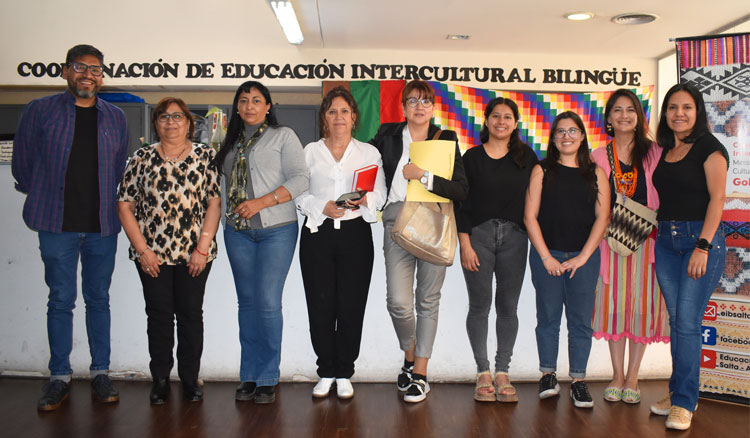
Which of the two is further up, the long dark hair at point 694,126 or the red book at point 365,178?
the long dark hair at point 694,126

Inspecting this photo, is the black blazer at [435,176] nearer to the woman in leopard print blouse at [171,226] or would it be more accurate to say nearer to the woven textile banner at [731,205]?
the woman in leopard print blouse at [171,226]

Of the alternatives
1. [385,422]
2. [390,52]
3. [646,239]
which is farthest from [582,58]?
[385,422]

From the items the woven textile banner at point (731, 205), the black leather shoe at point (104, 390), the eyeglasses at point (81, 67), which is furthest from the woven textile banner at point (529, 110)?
the black leather shoe at point (104, 390)

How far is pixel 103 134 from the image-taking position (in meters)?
2.79

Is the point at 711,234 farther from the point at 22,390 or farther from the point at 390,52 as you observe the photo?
the point at 390,52

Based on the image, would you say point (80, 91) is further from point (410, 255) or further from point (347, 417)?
point (347, 417)

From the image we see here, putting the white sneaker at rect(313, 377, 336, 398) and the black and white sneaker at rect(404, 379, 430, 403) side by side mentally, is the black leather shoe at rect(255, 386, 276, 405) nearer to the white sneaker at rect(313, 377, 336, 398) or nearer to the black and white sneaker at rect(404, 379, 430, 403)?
the white sneaker at rect(313, 377, 336, 398)

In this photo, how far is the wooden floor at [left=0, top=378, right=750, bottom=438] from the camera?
2420mm

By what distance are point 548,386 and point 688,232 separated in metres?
1.02

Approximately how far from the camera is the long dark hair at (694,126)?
2.57 meters

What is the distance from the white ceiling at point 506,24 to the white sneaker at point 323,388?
451 centimetres

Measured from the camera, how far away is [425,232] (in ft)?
8.57

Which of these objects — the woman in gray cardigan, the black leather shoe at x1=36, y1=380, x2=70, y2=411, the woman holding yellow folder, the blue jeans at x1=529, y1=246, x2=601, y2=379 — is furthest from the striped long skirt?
the black leather shoe at x1=36, y1=380, x2=70, y2=411

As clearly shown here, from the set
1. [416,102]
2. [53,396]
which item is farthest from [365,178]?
[53,396]
